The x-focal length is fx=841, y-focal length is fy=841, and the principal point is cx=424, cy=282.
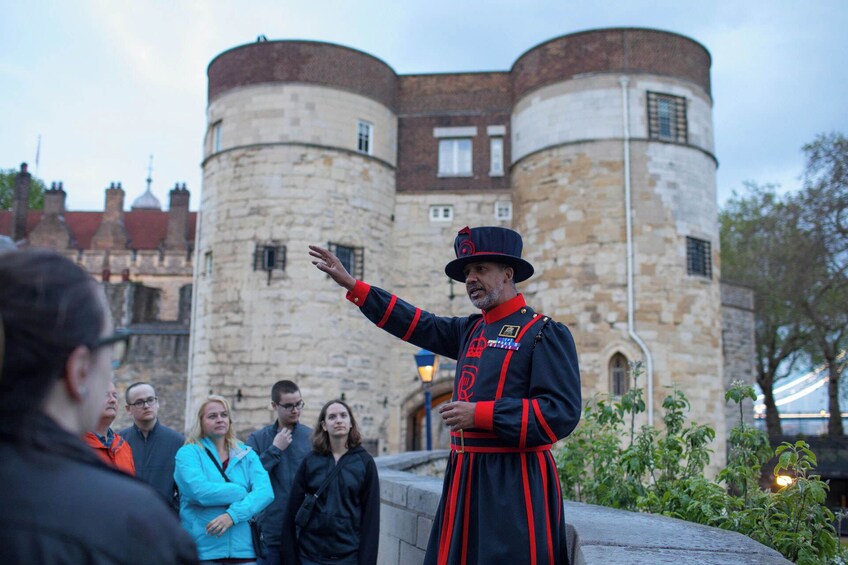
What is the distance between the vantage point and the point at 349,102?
21.5 m

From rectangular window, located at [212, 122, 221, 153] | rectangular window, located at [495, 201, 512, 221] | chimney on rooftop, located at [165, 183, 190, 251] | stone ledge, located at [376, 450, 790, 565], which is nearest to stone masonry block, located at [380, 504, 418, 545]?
stone ledge, located at [376, 450, 790, 565]

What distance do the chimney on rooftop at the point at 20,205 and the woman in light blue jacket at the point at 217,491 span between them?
5082cm

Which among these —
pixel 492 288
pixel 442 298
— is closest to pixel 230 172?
pixel 442 298

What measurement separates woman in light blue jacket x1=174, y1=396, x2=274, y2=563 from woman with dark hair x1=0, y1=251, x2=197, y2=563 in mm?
3735

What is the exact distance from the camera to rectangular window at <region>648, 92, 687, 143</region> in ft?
66.1

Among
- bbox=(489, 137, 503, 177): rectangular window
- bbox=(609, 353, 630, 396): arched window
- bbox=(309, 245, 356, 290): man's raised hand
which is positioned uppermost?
bbox=(489, 137, 503, 177): rectangular window

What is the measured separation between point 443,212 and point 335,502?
1751 cm

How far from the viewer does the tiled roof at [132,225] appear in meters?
56.0

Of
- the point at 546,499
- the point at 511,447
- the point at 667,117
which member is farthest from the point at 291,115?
the point at 546,499

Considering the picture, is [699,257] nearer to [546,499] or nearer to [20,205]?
[546,499]

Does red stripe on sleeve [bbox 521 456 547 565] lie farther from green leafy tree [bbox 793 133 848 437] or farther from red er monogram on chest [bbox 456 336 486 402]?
green leafy tree [bbox 793 133 848 437]

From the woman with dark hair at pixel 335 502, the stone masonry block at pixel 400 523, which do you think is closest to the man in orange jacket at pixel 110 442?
the woman with dark hair at pixel 335 502

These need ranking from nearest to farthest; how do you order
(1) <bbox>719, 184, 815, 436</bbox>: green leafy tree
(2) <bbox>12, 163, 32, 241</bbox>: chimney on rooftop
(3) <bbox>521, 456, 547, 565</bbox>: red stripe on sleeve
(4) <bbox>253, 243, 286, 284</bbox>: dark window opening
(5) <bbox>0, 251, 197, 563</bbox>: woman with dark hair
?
1. (5) <bbox>0, 251, 197, 563</bbox>: woman with dark hair
2. (3) <bbox>521, 456, 547, 565</bbox>: red stripe on sleeve
3. (4) <bbox>253, 243, 286, 284</bbox>: dark window opening
4. (1) <bbox>719, 184, 815, 436</bbox>: green leafy tree
5. (2) <bbox>12, 163, 32, 241</bbox>: chimney on rooftop

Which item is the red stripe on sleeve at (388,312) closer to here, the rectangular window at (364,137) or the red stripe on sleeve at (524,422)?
the red stripe on sleeve at (524,422)
